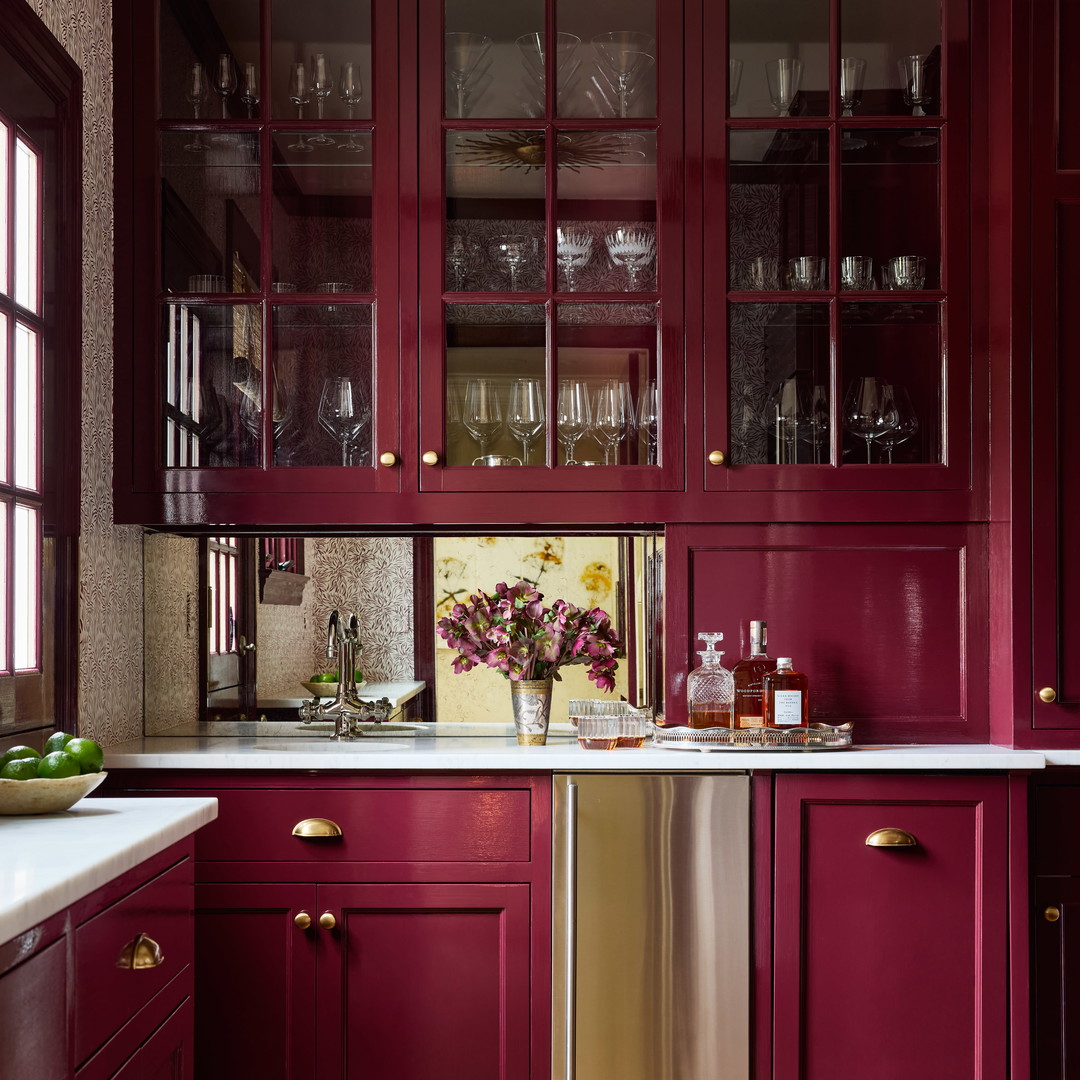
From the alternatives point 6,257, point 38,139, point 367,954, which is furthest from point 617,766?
point 38,139

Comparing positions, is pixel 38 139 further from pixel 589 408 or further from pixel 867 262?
pixel 867 262

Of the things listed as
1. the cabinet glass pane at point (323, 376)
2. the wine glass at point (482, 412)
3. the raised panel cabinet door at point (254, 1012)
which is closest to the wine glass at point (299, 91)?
the cabinet glass pane at point (323, 376)

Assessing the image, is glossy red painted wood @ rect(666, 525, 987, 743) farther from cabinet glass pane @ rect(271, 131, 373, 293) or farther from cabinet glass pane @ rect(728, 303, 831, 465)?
cabinet glass pane @ rect(271, 131, 373, 293)

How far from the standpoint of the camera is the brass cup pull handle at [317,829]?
86.3 inches

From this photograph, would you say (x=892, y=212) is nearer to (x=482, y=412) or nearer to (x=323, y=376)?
(x=482, y=412)

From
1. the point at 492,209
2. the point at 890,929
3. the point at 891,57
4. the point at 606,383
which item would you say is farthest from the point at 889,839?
the point at 891,57

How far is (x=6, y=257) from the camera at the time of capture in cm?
199

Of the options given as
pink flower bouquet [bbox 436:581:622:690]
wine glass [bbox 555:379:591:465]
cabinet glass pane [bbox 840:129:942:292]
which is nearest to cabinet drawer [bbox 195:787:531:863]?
pink flower bouquet [bbox 436:581:622:690]

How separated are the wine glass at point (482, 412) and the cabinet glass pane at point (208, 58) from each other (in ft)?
2.59

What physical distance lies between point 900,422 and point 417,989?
1.53 metres

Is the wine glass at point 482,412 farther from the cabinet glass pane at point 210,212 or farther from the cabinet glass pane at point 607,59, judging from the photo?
the cabinet glass pane at point 607,59

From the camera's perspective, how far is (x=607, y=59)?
2.47 m

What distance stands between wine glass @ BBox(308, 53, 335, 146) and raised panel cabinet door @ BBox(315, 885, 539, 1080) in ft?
5.18

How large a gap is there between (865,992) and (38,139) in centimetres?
227
